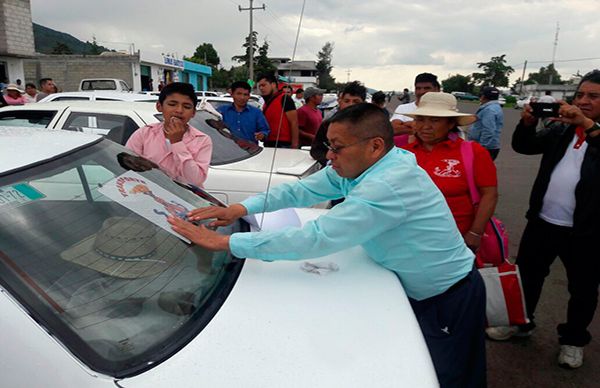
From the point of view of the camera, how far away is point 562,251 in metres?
2.71

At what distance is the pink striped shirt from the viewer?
255 cm

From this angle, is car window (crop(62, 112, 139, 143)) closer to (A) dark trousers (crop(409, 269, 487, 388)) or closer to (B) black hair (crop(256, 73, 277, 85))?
(B) black hair (crop(256, 73, 277, 85))

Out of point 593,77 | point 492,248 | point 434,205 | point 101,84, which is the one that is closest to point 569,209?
point 492,248

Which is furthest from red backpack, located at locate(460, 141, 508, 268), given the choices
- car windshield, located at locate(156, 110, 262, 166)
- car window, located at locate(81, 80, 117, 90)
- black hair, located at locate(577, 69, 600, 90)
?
car window, located at locate(81, 80, 117, 90)

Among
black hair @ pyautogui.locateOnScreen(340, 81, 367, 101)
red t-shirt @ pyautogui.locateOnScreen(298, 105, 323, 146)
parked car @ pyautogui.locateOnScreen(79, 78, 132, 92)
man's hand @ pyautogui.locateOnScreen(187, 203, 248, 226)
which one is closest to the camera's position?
man's hand @ pyautogui.locateOnScreen(187, 203, 248, 226)

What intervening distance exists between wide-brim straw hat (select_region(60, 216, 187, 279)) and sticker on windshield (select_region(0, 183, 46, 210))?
0.22 m

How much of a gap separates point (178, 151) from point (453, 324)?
1.77 metres

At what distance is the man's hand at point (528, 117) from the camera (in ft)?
9.48

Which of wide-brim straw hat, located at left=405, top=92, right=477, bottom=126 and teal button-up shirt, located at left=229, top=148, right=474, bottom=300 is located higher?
wide-brim straw hat, located at left=405, top=92, right=477, bottom=126

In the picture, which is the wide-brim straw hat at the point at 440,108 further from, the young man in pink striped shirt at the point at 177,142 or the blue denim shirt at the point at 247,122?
the blue denim shirt at the point at 247,122

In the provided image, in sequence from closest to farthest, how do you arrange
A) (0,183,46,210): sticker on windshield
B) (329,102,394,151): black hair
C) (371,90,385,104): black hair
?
(0,183,46,210): sticker on windshield → (329,102,394,151): black hair → (371,90,385,104): black hair

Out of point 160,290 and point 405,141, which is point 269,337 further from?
point 405,141

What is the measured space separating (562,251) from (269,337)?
7.61ft

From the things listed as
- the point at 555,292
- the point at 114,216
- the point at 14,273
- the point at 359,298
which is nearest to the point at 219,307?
the point at 359,298
